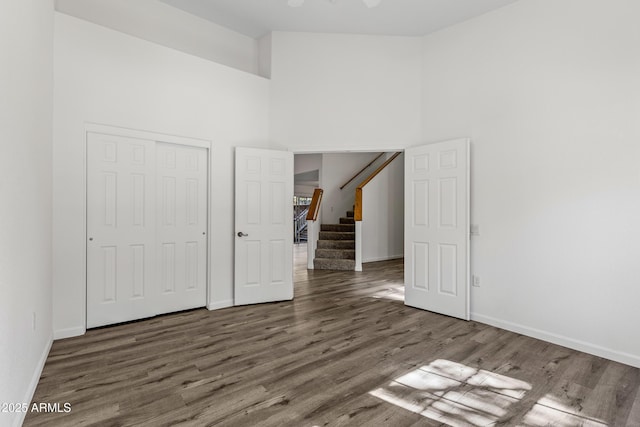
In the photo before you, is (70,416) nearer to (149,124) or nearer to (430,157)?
(149,124)

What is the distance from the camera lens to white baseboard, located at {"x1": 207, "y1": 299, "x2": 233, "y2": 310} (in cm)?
410

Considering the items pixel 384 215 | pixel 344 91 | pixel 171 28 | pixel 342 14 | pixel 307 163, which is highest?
pixel 342 14

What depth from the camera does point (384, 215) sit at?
27.2ft

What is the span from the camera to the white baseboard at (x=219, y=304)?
161 inches

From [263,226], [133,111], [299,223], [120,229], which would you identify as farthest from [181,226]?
[299,223]

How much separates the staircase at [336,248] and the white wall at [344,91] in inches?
123

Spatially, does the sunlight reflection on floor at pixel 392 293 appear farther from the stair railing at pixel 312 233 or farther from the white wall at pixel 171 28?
the white wall at pixel 171 28

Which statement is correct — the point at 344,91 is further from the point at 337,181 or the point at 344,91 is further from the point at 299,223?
the point at 299,223

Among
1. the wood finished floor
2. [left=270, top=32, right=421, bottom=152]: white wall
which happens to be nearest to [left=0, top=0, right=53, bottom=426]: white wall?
the wood finished floor

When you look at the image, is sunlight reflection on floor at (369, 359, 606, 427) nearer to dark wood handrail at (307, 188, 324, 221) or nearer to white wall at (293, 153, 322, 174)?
dark wood handrail at (307, 188, 324, 221)

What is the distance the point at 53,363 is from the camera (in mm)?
2623

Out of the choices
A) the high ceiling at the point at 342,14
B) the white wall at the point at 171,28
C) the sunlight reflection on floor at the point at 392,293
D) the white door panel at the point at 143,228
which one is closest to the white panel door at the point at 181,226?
the white door panel at the point at 143,228

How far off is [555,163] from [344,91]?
2.59 m

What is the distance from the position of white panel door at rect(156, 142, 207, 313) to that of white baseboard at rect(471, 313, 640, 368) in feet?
10.9
